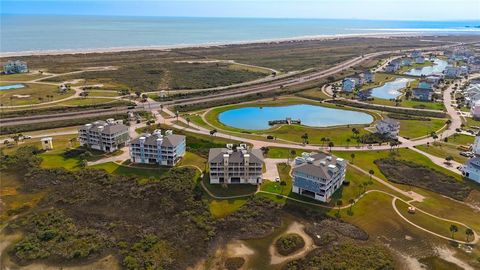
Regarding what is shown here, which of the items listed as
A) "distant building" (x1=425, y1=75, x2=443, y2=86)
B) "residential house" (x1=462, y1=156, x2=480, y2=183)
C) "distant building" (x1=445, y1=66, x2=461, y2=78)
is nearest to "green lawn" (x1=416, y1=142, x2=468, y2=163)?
"residential house" (x1=462, y1=156, x2=480, y2=183)

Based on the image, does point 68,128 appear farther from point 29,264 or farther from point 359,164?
point 359,164

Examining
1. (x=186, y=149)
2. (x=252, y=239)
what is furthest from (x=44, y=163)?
(x=252, y=239)

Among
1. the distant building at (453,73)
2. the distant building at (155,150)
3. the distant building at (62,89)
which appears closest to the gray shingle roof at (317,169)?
the distant building at (155,150)

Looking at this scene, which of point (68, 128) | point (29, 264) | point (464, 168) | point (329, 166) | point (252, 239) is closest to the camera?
point (29, 264)

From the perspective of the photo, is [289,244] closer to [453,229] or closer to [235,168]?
[235,168]

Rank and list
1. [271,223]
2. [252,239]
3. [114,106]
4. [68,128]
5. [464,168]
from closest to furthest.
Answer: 1. [252,239]
2. [271,223]
3. [464,168]
4. [68,128]
5. [114,106]

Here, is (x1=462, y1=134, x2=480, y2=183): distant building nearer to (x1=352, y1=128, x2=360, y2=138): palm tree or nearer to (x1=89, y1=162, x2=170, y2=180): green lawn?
(x1=352, y1=128, x2=360, y2=138): palm tree

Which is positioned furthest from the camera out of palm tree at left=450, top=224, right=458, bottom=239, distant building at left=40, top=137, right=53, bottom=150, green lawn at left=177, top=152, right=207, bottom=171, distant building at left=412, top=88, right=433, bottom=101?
distant building at left=412, top=88, right=433, bottom=101

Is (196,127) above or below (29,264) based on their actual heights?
above
